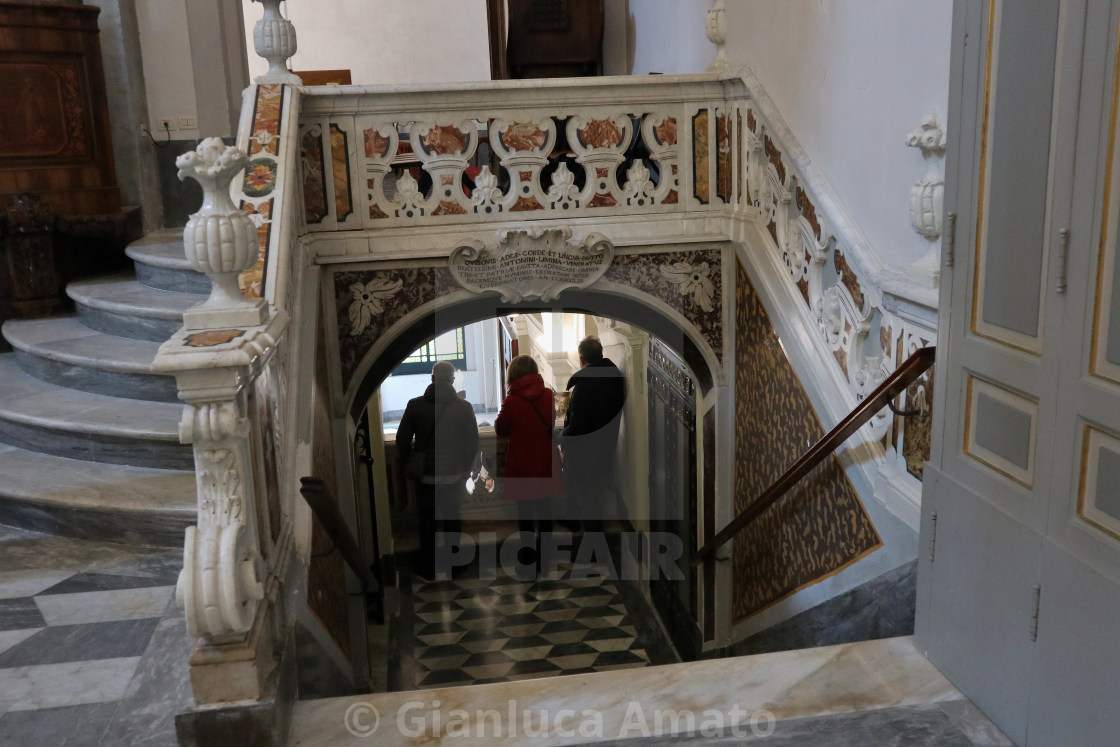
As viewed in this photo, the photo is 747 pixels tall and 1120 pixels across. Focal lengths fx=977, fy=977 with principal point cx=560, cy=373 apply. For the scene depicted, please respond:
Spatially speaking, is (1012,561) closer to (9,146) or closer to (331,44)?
(9,146)

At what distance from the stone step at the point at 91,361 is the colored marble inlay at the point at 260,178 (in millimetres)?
811

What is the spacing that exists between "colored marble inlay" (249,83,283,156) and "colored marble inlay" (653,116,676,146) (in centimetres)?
180

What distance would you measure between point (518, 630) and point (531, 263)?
3.41 meters

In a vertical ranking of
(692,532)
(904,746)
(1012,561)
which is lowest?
(692,532)

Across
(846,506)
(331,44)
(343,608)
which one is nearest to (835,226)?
(846,506)

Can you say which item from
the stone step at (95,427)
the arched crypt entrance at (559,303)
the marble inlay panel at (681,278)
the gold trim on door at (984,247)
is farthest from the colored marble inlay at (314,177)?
the gold trim on door at (984,247)

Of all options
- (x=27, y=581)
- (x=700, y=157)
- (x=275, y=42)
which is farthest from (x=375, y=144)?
(x=27, y=581)

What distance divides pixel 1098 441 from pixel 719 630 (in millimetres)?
3956

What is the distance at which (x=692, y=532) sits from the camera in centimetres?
628

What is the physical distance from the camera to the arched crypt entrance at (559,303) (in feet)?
16.1

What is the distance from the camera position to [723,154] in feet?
16.1

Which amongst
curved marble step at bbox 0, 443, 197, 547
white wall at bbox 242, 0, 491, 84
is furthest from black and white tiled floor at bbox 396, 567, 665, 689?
white wall at bbox 242, 0, 491, 84

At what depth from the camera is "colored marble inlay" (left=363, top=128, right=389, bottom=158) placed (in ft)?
15.3

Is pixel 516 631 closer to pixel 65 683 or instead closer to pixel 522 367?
pixel 522 367
